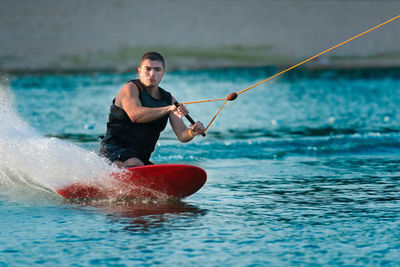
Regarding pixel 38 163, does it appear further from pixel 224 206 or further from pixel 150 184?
pixel 224 206

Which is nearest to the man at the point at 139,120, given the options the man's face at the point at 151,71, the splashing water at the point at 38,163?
the man's face at the point at 151,71

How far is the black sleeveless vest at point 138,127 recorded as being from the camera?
626 centimetres

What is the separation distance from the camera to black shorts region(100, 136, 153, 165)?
623 cm

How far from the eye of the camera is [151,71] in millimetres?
6148

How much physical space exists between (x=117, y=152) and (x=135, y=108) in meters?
0.46

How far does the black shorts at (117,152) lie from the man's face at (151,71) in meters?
0.61

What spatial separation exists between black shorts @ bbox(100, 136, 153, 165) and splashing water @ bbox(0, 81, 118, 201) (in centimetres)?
10

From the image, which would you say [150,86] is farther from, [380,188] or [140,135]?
[380,188]

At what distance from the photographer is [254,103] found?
62.4 feet

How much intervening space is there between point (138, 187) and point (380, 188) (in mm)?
2353

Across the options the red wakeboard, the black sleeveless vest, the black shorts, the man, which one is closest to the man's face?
the man

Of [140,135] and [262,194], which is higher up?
[140,135]

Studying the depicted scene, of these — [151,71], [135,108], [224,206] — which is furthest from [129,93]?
[224,206]

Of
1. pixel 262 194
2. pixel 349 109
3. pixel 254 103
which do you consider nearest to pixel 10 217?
pixel 262 194
